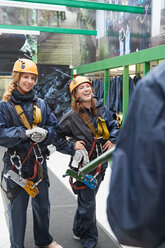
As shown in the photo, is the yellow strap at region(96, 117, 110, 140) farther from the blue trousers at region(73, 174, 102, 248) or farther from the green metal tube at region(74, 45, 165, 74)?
the green metal tube at region(74, 45, 165, 74)

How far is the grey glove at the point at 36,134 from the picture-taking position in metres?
2.39

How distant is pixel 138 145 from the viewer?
0.67m

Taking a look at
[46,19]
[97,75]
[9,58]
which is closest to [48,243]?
[97,75]

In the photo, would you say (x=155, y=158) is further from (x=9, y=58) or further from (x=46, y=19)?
(x=46, y=19)

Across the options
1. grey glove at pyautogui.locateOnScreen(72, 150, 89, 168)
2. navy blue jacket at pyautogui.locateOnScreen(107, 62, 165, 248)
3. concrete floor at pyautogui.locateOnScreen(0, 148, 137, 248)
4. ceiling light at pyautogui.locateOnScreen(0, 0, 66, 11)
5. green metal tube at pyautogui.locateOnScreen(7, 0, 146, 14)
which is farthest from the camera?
green metal tube at pyautogui.locateOnScreen(7, 0, 146, 14)

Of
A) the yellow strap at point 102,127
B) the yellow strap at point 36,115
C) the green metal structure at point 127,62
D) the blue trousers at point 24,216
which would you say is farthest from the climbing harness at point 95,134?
the green metal structure at point 127,62

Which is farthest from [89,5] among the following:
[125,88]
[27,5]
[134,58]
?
[125,88]

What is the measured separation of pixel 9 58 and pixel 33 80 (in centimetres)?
878

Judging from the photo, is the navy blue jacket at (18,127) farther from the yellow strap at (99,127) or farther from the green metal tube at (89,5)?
the green metal tube at (89,5)

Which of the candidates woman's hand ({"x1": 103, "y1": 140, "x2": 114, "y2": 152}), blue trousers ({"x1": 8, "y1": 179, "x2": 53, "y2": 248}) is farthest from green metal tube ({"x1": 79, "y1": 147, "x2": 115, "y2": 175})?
woman's hand ({"x1": 103, "y1": 140, "x2": 114, "y2": 152})

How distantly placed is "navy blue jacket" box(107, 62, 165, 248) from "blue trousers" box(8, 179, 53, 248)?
1.94 m

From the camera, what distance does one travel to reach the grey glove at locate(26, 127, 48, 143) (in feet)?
7.84

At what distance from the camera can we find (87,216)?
109 inches

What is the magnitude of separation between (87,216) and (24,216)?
59cm
